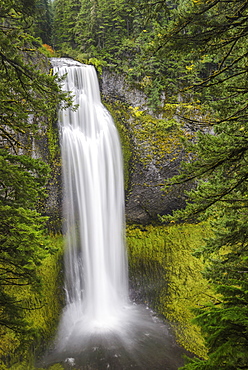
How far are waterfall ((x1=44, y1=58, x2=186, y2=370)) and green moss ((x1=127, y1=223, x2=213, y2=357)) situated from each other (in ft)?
1.92

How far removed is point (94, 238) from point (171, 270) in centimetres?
408

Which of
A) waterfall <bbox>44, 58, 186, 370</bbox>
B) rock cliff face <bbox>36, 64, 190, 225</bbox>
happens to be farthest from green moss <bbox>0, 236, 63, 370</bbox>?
rock cliff face <bbox>36, 64, 190, 225</bbox>

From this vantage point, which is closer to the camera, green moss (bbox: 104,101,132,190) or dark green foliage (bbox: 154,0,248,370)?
dark green foliage (bbox: 154,0,248,370)

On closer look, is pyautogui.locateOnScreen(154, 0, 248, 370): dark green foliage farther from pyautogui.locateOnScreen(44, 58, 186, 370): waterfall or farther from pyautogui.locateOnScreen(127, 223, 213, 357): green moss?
pyautogui.locateOnScreen(44, 58, 186, 370): waterfall

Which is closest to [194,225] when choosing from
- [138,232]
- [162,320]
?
[138,232]

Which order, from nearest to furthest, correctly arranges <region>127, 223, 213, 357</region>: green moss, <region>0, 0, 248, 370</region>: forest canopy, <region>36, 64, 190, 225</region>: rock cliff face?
<region>0, 0, 248, 370</region>: forest canopy → <region>127, 223, 213, 357</region>: green moss → <region>36, 64, 190, 225</region>: rock cliff face

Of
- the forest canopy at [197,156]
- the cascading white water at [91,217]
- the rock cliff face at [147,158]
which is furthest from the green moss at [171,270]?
the forest canopy at [197,156]

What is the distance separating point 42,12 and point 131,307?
460 inches

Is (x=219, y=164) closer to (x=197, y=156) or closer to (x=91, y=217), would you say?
(x=197, y=156)

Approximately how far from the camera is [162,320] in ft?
34.6

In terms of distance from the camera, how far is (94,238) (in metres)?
12.0

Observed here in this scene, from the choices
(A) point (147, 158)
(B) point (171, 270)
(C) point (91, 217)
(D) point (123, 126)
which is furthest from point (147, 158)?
(B) point (171, 270)

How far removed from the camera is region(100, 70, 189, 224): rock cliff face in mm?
13734

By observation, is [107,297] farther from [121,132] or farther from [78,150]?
[121,132]
